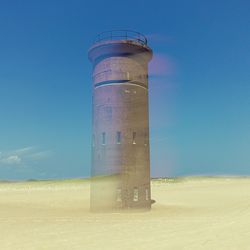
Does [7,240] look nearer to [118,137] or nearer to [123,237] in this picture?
[123,237]

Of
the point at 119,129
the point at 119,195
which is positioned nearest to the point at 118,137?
the point at 119,129

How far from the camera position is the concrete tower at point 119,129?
94.6ft

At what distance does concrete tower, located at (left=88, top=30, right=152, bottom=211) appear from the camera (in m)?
28.8

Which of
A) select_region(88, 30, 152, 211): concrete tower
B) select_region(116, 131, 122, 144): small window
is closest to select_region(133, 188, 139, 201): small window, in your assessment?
select_region(88, 30, 152, 211): concrete tower

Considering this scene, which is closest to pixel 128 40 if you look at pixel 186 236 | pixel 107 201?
pixel 107 201

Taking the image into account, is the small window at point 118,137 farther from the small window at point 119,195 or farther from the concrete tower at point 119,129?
the small window at point 119,195

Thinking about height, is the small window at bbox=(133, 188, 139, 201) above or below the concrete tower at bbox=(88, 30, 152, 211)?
below

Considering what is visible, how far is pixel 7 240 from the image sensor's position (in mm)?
16609

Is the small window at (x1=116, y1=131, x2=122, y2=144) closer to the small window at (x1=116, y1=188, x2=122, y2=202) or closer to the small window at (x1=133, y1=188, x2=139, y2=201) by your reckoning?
the small window at (x1=116, y1=188, x2=122, y2=202)

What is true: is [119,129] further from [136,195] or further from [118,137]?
[136,195]

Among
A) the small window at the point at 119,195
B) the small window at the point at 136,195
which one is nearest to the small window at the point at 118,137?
the small window at the point at 119,195

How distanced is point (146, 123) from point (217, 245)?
17.3 meters

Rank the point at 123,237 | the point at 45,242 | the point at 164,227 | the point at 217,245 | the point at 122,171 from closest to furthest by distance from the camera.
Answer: the point at 217,245, the point at 45,242, the point at 123,237, the point at 164,227, the point at 122,171

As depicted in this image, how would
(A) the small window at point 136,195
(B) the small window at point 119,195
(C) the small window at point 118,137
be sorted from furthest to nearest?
(A) the small window at point 136,195, (C) the small window at point 118,137, (B) the small window at point 119,195
